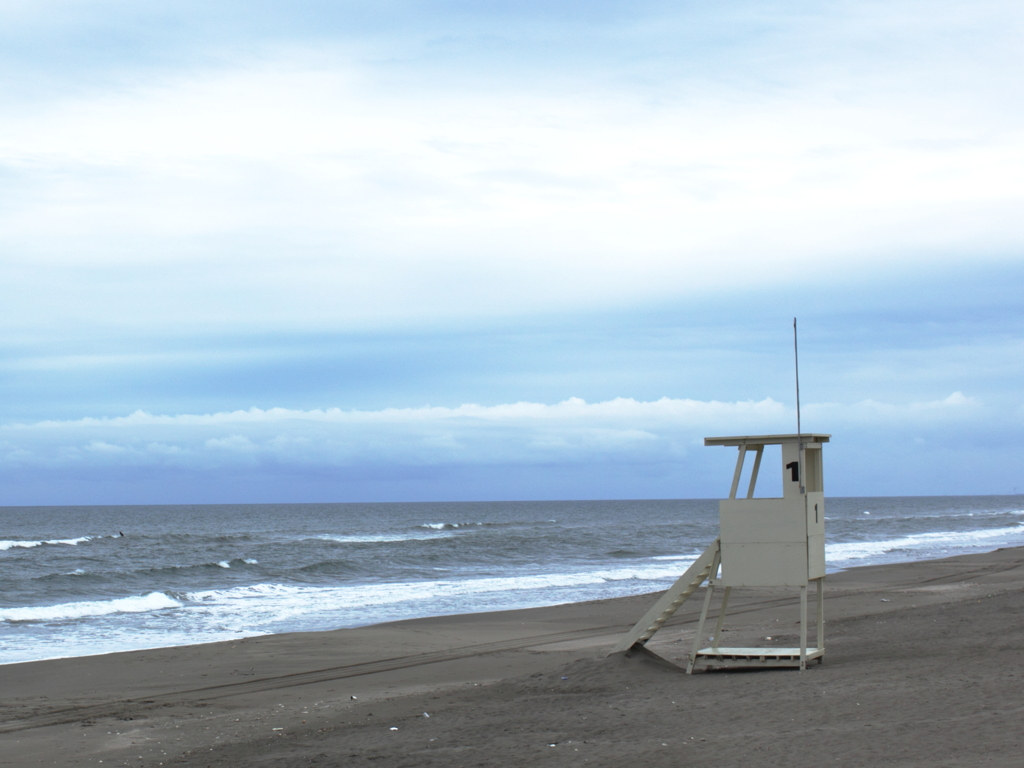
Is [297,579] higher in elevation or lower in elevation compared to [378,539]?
higher

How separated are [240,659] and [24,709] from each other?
12.2 feet

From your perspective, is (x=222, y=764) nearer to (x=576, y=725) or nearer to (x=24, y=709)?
(x=576, y=725)

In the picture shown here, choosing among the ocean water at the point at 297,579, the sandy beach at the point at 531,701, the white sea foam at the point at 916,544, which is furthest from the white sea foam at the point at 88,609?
the white sea foam at the point at 916,544

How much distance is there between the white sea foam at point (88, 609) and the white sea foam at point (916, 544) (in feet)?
73.9

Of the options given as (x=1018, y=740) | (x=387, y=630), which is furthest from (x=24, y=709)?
(x=1018, y=740)

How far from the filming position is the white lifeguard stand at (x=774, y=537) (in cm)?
1020

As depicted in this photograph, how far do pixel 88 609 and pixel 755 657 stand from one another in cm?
1701

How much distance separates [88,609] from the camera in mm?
22172

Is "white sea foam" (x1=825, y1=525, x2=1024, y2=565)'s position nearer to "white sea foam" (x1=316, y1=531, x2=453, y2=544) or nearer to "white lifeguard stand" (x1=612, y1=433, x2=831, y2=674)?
"white sea foam" (x1=316, y1=531, x2=453, y2=544)

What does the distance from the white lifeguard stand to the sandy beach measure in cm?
43

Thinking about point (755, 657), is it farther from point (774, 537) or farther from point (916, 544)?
point (916, 544)

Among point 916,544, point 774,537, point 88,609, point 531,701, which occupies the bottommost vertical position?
point 916,544

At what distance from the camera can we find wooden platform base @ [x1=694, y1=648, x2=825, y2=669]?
10562 mm

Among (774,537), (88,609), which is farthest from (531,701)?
(88,609)
